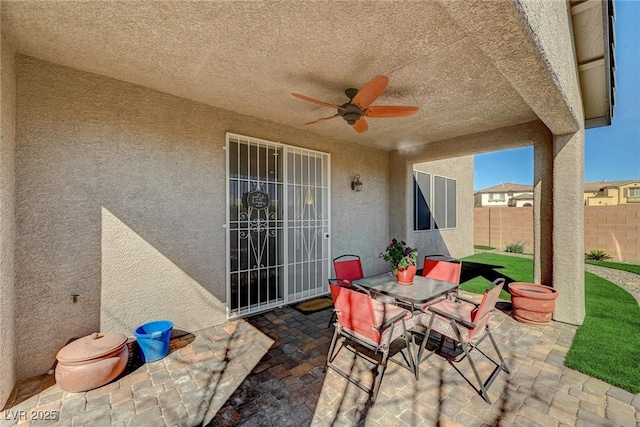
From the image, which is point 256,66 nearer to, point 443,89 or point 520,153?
point 443,89

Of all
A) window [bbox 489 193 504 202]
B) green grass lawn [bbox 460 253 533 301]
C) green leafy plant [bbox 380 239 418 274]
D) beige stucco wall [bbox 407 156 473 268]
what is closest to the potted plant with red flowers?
green leafy plant [bbox 380 239 418 274]

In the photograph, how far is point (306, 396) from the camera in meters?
2.36

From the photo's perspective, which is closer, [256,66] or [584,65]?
[256,66]

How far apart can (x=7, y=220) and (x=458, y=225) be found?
429 inches

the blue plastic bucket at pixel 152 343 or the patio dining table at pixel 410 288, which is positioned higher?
the patio dining table at pixel 410 288

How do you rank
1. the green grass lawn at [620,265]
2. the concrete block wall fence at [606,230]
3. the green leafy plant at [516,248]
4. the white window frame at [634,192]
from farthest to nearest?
the white window frame at [634,192] < the green leafy plant at [516,248] < the concrete block wall fence at [606,230] < the green grass lawn at [620,265]

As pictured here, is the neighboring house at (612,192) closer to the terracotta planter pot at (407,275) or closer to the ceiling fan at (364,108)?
the terracotta planter pot at (407,275)

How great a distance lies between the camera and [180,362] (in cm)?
291

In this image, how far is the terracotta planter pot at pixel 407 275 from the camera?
338 centimetres

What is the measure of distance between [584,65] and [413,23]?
11.6ft

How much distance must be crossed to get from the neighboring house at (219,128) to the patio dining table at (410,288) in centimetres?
185

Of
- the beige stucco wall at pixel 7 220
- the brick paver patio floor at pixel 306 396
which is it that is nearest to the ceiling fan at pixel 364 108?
the beige stucco wall at pixel 7 220

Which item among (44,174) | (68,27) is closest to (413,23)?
(68,27)

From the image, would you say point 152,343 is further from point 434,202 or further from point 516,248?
point 516,248
